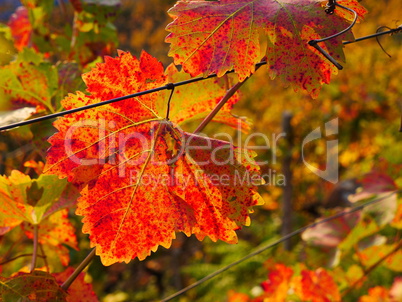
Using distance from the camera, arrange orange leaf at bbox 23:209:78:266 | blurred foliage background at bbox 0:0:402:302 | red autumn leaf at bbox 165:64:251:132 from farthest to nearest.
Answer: blurred foliage background at bbox 0:0:402:302, orange leaf at bbox 23:209:78:266, red autumn leaf at bbox 165:64:251:132

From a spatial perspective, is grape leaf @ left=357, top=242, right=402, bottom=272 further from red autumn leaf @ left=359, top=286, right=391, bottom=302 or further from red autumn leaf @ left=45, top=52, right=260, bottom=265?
red autumn leaf @ left=45, top=52, right=260, bottom=265

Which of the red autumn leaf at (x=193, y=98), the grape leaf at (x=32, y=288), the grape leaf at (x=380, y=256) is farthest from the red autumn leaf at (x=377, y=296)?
the grape leaf at (x=32, y=288)

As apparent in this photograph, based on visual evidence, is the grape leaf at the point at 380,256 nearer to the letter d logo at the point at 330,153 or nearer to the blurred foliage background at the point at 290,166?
the blurred foliage background at the point at 290,166

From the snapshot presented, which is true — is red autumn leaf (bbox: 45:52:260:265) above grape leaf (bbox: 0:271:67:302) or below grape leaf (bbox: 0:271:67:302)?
above

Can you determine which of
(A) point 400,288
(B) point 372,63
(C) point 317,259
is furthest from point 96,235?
(B) point 372,63

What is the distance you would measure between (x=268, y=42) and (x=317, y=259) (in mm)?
1524

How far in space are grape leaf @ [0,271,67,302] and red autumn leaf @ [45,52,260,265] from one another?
0.44ft

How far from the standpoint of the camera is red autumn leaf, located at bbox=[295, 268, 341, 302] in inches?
50.3

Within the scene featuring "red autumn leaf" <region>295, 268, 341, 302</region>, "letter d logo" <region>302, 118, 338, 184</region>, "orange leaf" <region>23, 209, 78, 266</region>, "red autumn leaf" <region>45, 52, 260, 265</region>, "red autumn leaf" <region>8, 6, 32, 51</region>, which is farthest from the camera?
"letter d logo" <region>302, 118, 338, 184</region>

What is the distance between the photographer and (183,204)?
64 centimetres

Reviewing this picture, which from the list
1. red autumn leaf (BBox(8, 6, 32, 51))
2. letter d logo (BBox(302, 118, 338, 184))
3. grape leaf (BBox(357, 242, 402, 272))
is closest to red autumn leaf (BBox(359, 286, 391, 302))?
grape leaf (BBox(357, 242, 402, 272))

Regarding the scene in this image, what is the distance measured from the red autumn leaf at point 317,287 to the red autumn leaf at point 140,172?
75 centimetres

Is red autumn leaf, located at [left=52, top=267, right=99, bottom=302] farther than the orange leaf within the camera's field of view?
No

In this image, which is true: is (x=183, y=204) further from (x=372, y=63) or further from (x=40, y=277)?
(x=372, y=63)
